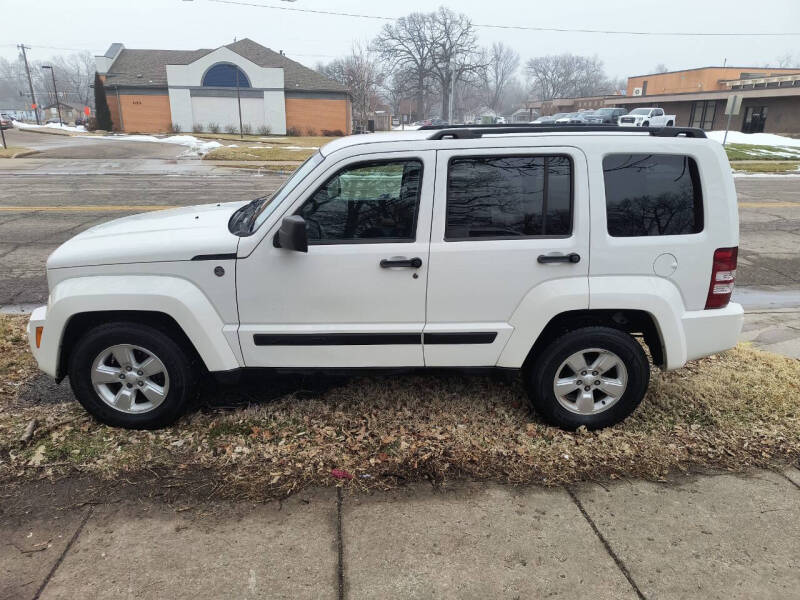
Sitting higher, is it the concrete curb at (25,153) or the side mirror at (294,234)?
the side mirror at (294,234)

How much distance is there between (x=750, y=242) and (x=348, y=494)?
9987 millimetres

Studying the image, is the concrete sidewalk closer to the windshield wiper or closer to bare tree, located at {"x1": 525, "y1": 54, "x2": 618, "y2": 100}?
the windshield wiper

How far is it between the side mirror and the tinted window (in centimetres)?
Answer: 20

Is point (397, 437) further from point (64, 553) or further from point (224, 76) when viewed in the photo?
point (224, 76)

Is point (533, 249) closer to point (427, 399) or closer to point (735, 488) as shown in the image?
point (427, 399)

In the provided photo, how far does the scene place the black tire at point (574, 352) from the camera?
3613 millimetres

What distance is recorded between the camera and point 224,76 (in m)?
49.2

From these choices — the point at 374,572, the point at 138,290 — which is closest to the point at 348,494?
the point at 374,572

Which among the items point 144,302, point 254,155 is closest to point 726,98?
point 254,155

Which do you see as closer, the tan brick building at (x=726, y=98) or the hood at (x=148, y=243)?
the hood at (x=148, y=243)

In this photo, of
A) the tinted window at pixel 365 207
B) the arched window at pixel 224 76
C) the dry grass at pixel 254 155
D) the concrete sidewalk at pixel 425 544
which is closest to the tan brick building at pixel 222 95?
the arched window at pixel 224 76

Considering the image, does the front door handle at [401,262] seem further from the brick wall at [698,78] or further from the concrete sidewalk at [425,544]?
the brick wall at [698,78]

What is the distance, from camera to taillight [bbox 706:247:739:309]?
357 cm

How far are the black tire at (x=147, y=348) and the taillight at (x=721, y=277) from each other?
329 cm
